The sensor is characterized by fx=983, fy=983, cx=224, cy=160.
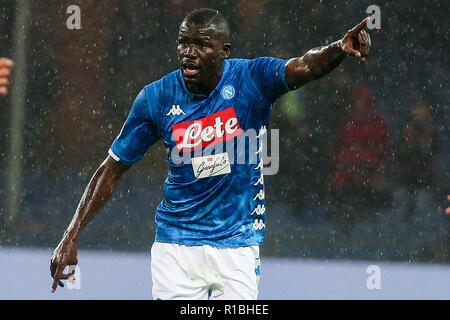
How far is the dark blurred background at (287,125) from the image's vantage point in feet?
24.5

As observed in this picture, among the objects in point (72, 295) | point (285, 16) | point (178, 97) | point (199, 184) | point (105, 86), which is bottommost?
point (72, 295)

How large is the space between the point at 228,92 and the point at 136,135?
440 mm

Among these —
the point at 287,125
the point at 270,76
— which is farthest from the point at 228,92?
the point at 287,125

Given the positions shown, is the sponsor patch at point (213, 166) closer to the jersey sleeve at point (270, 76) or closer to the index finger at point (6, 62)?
the jersey sleeve at point (270, 76)

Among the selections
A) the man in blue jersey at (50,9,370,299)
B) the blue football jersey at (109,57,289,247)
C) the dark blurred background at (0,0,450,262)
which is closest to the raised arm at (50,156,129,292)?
the man in blue jersey at (50,9,370,299)

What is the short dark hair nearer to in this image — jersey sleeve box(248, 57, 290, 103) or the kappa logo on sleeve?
jersey sleeve box(248, 57, 290, 103)

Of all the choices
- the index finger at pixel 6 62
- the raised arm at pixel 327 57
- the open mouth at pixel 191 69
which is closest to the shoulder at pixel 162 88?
the open mouth at pixel 191 69

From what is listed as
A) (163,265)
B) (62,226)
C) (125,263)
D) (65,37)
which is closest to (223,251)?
(163,265)

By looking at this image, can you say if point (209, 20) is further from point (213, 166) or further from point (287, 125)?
point (287, 125)

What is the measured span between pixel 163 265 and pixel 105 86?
13.3 feet

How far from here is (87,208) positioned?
415 centimetres

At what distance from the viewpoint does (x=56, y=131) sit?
798 cm

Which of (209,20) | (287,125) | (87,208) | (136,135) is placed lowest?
(87,208)

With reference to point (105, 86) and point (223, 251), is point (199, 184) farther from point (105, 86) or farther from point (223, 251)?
point (105, 86)
